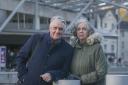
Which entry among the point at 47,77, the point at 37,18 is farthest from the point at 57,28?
the point at 37,18

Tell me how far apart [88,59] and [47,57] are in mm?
406

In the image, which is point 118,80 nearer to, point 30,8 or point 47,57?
point 47,57

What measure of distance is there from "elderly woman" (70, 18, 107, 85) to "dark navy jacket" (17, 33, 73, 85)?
0.11 m

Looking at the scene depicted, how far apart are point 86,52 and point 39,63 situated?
46cm

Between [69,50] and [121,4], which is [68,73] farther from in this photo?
[121,4]

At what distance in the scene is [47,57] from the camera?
4719mm

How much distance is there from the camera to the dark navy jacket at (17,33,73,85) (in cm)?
466

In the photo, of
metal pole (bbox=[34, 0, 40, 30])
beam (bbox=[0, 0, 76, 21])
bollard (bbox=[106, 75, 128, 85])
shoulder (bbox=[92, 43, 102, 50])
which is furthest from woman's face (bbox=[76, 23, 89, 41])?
metal pole (bbox=[34, 0, 40, 30])

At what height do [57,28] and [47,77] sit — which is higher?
[57,28]

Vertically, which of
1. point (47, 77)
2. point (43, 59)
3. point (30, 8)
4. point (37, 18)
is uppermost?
point (30, 8)

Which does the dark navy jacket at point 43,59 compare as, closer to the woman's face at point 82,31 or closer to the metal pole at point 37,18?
the woman's face at point 82,31

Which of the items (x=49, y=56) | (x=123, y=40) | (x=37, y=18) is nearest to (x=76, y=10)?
(x=37, y=18)

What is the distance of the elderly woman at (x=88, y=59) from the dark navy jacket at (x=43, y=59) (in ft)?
0.38

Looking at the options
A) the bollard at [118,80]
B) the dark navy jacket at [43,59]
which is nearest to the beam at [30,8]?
the dark navy jacket at [43,59]
